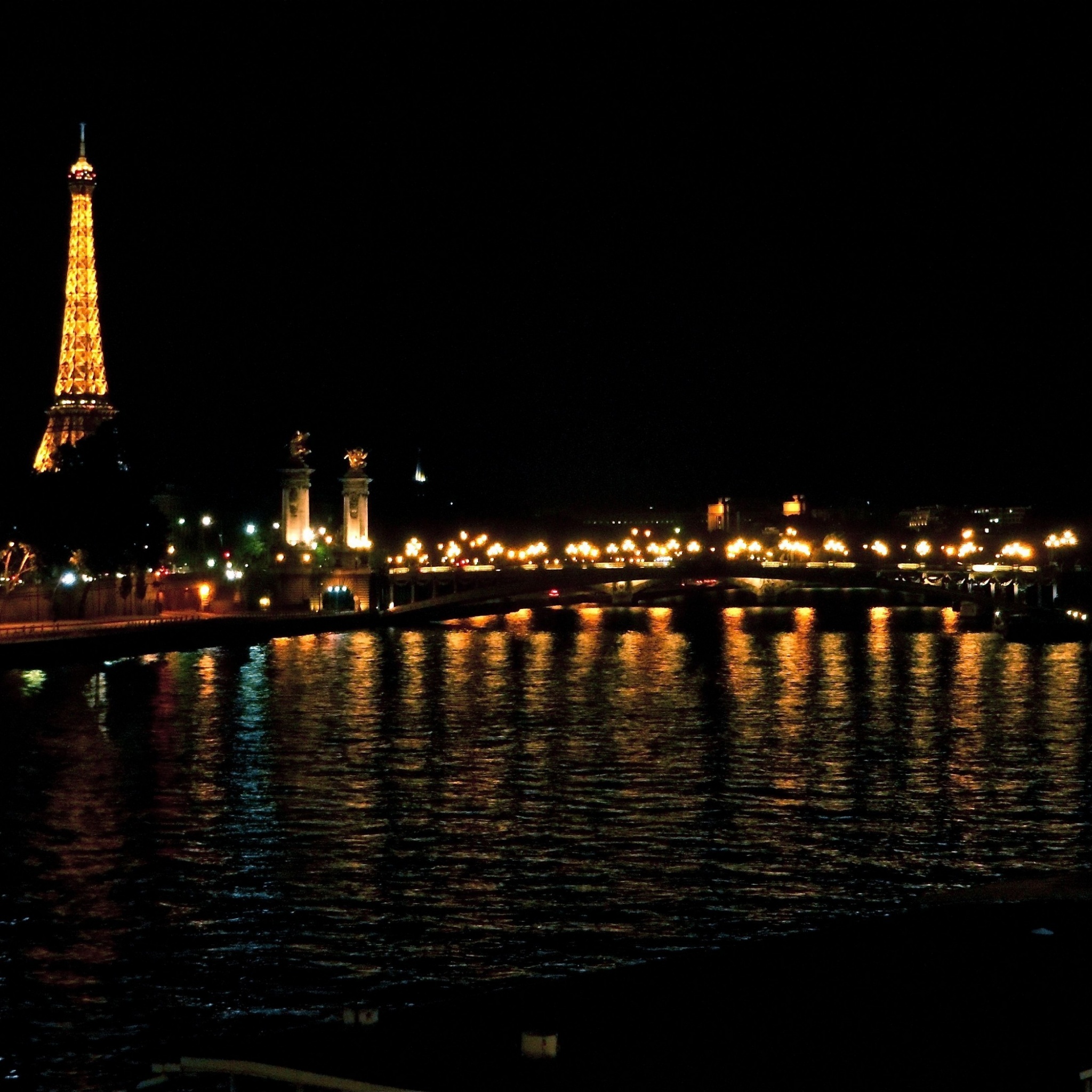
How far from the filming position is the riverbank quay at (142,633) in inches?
1620

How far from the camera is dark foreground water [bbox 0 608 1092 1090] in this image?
45.1 feet

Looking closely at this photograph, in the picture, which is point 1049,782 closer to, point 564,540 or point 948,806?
point 948,806

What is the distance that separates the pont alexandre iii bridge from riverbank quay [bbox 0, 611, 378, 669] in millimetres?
9324

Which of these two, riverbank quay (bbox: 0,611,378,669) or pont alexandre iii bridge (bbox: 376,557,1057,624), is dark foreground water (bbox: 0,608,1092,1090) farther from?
pont alexandre iii bridge (bbox: 376,557,1057,624)

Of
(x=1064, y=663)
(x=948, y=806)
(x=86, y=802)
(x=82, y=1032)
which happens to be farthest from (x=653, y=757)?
(x=1064, y=663)

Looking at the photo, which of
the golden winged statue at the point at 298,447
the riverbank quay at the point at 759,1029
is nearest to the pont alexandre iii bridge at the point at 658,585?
the golden winged statue at the point at 298,447

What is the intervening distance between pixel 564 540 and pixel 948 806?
12251 centimetres

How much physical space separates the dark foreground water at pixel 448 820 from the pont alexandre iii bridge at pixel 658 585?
1111 inches

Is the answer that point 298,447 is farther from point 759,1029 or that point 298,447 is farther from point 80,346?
point 759,1029

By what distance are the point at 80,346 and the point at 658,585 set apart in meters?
35.2

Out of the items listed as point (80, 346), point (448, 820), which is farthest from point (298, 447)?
point (448, 820)

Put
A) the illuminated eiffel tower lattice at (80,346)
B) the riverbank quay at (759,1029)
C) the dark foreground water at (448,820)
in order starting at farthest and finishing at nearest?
the illuminated eiffel tower lattice at (80,346) < the dark foreground water at (448,820) < the riverbank quay at (759,1029)

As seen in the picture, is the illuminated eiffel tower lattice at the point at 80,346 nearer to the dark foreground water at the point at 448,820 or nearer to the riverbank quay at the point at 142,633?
the riverbank quay at the point at 142,633

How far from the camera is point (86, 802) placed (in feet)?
75.6
